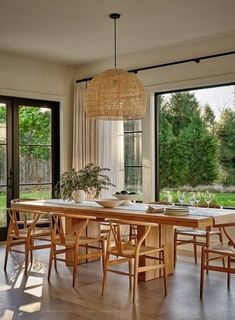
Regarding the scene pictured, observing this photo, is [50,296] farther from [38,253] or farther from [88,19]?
[88,19]

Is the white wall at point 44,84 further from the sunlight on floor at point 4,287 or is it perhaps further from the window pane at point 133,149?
the sunlight on floor at point 4,287

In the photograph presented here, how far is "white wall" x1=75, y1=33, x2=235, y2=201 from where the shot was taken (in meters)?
6.05

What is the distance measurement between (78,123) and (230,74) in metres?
2.81

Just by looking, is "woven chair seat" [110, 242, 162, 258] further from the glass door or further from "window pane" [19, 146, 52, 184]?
"window pane" [19, 146, 52, 184]

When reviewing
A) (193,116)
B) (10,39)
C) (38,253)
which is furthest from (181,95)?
(38,253)

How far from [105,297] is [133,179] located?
3.22 m

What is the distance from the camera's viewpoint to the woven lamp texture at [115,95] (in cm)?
518

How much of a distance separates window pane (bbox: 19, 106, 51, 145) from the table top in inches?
67.9

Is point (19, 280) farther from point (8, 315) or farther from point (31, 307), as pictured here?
point (8, 315)

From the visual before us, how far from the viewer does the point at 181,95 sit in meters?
6.74

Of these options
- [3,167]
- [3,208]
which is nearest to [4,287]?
[3,208]

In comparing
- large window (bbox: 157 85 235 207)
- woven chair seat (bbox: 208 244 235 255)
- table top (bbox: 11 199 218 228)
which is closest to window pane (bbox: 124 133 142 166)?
large window (bbox: 157 85 235 207)

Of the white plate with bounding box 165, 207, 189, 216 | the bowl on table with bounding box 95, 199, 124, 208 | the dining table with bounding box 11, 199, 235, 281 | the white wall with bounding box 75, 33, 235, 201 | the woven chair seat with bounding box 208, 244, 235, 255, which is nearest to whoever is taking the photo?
the woven chair seat with bounding box 208, 244, 235, 255

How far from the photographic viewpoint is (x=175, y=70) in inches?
259
